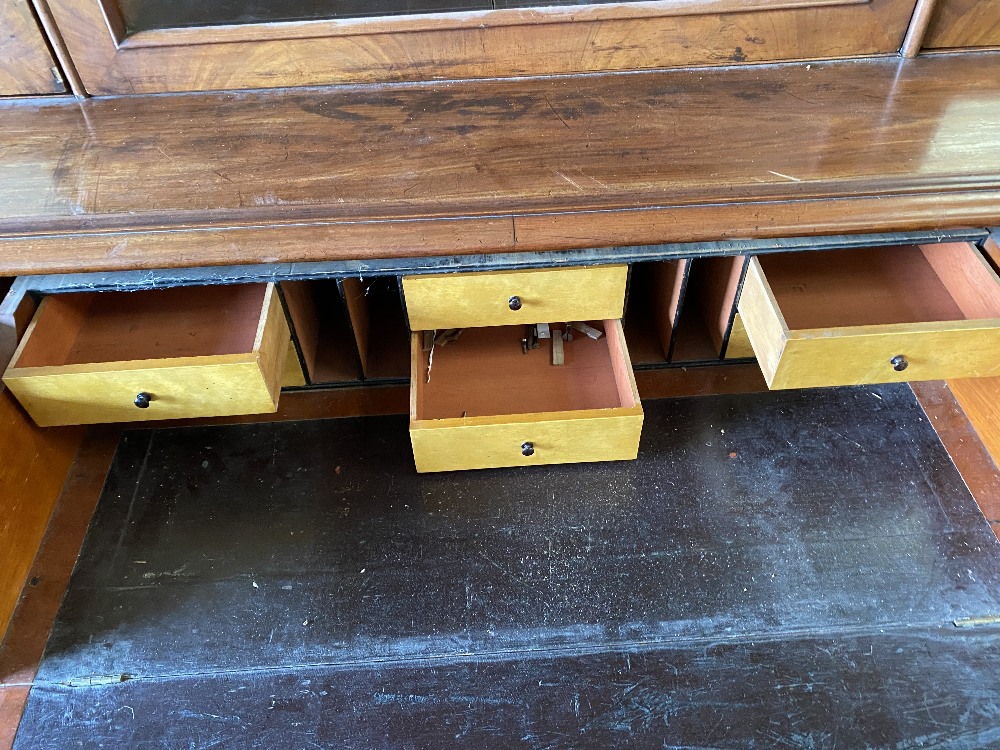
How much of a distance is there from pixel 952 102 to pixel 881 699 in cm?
94

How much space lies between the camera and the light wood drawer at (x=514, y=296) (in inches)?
42.1

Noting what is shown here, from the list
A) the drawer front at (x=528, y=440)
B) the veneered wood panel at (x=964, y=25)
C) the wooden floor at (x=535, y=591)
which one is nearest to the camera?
the wooden floor at (x=535, y=591)

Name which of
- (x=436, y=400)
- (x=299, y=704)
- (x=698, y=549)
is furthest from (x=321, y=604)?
(x=698, y=549)

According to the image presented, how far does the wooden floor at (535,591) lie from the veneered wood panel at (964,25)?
63cm

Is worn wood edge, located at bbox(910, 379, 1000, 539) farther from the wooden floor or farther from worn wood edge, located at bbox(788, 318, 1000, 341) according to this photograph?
worn wood edge, located at bbox(788, 318, 1000, 341)

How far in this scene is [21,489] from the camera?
3.55 feet

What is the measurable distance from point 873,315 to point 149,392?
116cm

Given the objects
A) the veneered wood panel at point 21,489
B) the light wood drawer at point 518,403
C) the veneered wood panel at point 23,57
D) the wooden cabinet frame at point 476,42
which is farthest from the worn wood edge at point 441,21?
the veneered wood panel at point 21,489

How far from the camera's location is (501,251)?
1018 mm

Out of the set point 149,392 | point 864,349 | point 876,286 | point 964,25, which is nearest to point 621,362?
point 864,349

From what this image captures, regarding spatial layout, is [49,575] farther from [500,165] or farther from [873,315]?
[873,315]

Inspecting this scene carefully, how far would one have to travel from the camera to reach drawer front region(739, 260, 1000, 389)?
1020 millimetres

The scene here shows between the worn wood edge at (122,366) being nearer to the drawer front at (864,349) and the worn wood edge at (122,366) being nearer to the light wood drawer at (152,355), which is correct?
the light wood drawer at (152,355)

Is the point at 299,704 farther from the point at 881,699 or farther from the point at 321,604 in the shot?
the point at 881,699
